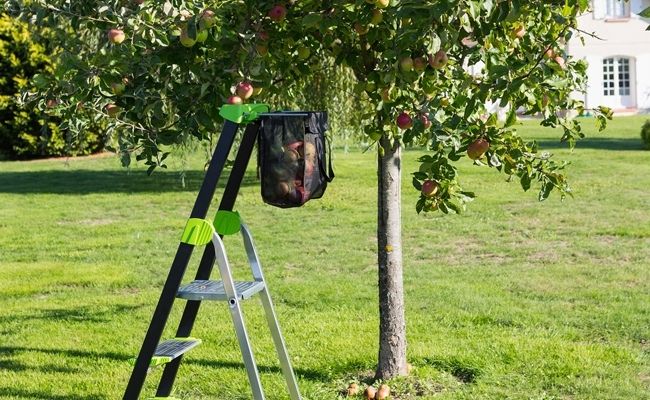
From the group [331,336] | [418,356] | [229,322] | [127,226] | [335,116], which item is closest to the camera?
[418,356]

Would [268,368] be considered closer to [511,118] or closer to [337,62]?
[337,62]

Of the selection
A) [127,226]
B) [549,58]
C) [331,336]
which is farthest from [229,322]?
[127,226]

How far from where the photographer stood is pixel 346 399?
15.8ft

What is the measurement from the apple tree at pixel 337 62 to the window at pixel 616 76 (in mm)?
30722

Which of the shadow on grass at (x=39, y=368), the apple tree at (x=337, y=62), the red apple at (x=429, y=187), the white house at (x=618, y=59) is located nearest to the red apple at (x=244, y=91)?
the apple tree at (x=337, y=62)

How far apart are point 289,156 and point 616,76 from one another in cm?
3224

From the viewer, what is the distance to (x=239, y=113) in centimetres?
339

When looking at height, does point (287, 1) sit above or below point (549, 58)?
above

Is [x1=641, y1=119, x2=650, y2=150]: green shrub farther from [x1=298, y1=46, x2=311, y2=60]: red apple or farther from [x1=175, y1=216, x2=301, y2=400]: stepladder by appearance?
[x1=175, y1=216, x2=301, y2=400]: stepladder

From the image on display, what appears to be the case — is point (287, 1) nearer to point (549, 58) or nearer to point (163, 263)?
point (549, 58)

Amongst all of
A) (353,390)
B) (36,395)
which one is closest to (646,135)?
(353,390)

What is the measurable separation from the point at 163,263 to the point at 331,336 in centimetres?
306

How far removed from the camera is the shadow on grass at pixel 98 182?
561 inches

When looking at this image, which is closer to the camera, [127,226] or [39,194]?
[127,226]
